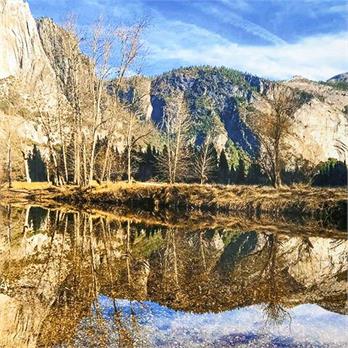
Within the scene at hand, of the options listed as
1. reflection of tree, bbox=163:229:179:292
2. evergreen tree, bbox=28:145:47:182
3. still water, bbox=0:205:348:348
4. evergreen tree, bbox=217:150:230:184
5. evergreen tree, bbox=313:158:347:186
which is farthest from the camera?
evergreen tree, bbox=28:145:47:182

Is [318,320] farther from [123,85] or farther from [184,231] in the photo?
[123,85]

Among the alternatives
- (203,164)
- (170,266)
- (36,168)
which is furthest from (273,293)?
(36,168)

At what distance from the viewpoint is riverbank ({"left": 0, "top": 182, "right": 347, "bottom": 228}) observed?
3331 centimetres

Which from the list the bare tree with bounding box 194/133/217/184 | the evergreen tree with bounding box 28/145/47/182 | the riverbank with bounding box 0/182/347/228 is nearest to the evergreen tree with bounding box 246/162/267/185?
the bare tree with bounding box 194/133/217/184

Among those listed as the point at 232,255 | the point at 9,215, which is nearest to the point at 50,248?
the point at 232,255

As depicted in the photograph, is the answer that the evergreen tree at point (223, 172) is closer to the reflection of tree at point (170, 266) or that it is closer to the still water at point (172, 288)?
the still water at point (172, 288)

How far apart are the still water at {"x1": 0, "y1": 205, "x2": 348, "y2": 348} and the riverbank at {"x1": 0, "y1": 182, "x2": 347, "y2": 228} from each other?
6033 millimetres

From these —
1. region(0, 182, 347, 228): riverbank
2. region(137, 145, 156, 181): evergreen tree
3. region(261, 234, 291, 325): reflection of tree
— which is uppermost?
region(137, 145, 156, 181): evergreen tree

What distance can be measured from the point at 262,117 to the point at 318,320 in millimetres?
38650

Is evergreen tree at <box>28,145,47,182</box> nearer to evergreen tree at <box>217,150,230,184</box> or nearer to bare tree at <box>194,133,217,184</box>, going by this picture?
evergreen tree at <box>217,150,230,184</box>

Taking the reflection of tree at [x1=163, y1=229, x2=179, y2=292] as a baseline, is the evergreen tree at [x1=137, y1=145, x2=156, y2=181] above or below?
above

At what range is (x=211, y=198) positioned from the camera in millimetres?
40406

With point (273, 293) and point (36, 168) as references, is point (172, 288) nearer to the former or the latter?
point (273, 293)

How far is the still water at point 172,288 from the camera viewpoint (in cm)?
1030
